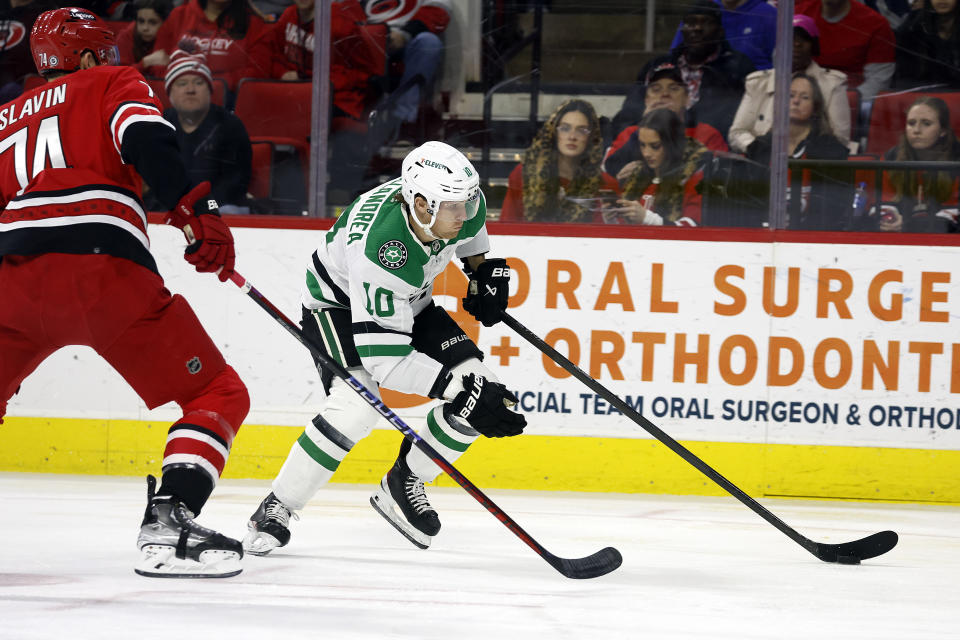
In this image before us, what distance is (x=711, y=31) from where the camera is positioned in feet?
14.1

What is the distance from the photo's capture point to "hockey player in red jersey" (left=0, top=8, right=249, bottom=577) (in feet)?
7.95

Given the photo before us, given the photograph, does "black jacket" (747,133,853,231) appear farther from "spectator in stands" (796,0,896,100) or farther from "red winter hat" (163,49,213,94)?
"red winter hat" (163,49,213,94)

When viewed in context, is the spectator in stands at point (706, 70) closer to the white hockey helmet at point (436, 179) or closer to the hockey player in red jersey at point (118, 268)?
the white hockey helmet at point (436, 179)

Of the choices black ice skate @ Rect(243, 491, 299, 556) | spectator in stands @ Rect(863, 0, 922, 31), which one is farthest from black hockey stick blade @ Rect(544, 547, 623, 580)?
spectator in stands @ Rect(863, 0, 922, 31)

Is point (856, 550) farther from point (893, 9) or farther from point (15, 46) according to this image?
point (15, 46)

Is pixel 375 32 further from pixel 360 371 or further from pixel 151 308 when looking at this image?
pixel 151 308

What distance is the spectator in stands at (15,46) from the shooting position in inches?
178

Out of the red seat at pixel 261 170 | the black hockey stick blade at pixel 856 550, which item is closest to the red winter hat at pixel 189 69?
the red seat at pixel 261 170

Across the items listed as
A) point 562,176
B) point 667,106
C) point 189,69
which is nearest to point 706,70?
point 667,106

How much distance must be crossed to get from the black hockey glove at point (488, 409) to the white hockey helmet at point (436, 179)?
41 cm

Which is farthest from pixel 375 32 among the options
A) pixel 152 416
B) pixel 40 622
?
pixel 40 622

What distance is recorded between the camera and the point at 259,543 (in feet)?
9.64

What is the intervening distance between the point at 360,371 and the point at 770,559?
3.85 ft

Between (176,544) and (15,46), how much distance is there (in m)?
2.80
